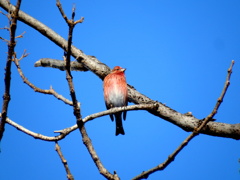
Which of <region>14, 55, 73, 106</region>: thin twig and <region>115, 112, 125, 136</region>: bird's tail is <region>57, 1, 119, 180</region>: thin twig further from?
<region>115, 112, 125, 136</region>: bird's tail

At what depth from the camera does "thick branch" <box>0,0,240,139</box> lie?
405 centimetres

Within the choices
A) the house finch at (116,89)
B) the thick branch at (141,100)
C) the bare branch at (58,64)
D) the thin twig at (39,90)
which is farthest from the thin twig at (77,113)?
the house finch at (116,89)

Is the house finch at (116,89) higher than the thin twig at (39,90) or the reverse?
higher

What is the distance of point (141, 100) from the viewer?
4.73 metres

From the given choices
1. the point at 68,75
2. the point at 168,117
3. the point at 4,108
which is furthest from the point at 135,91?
the point at 4,108

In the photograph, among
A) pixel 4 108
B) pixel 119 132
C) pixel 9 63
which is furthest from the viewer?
pixel 119 132

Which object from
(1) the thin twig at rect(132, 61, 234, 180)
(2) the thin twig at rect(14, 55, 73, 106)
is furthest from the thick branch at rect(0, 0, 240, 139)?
(1) the thin twig at rect(132, 61, 234, 180)

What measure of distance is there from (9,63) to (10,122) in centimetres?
76

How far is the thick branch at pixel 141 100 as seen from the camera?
4047 millimetres

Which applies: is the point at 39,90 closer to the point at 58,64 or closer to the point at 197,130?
the point at 197,130

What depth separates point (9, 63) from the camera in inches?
89.4

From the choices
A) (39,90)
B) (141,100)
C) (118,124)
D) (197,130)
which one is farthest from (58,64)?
(197,130)

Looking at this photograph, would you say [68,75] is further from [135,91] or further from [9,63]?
[135,91]

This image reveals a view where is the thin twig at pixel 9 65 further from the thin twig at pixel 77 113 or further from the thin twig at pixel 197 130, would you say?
the thin twig at pixel 197 130
